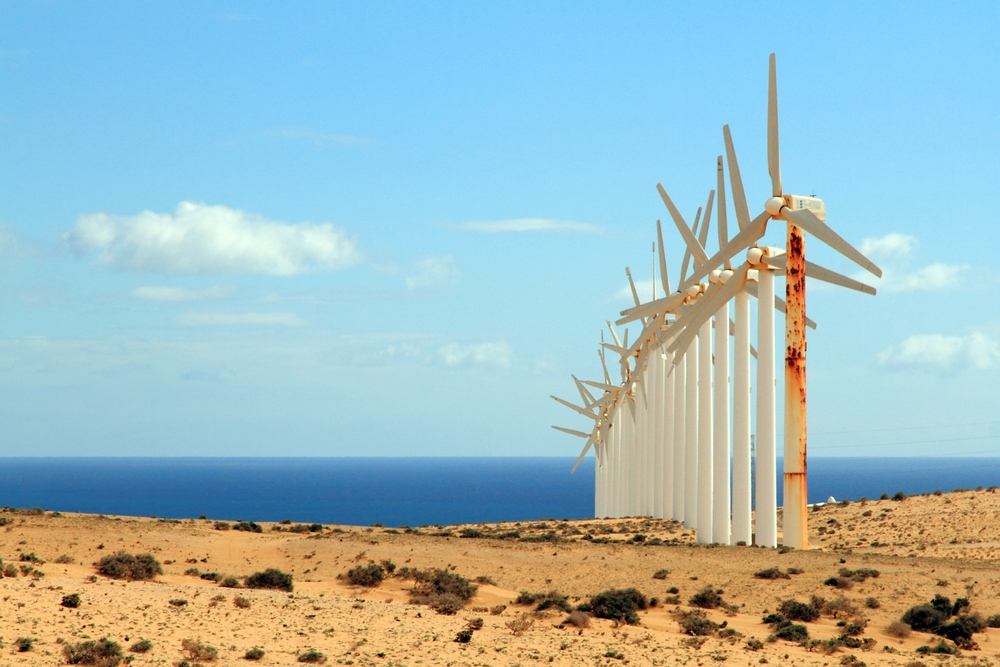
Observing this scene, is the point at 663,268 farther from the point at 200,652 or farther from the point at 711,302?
the point at 200,652

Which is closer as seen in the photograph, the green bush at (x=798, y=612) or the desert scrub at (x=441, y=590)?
the green bush at (x=798, y=612)

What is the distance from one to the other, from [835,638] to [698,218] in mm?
28946

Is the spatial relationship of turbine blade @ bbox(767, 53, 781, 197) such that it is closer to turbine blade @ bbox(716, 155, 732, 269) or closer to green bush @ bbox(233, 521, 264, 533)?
turbine blade @ bbox(716, 155, 732, 269)

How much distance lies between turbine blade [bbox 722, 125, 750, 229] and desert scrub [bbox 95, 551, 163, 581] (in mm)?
22189

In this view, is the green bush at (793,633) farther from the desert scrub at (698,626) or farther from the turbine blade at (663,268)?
the turbine blade at (663,268)

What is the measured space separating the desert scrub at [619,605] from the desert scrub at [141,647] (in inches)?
414

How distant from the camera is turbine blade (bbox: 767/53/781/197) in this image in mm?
34781

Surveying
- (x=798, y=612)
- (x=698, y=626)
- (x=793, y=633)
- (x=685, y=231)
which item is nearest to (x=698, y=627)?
(x=698, y=626)

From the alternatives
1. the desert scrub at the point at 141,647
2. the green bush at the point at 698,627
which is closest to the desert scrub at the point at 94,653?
the desert scrub at the point at 141,647

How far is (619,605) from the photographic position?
83.4 ft

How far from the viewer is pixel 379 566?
1192 inches

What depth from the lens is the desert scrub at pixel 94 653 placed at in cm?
1924

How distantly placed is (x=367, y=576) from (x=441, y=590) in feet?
8.82

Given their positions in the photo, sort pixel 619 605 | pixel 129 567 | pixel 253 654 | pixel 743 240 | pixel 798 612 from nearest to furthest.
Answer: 1. pixel 253 654
2. pixel 798 612
3. pixel 619 605
4. pixel 129 567
5. pixel 743 240
